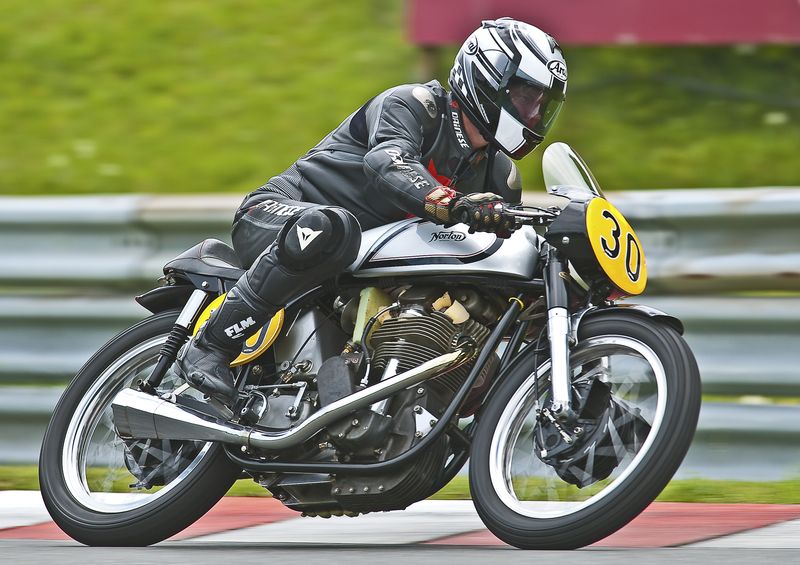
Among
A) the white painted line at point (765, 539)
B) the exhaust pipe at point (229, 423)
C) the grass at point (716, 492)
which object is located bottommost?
the grass at point (716, 492)

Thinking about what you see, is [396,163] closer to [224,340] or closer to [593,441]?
[224,340]

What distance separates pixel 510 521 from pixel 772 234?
1.98 m

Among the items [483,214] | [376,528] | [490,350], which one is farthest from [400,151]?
[376,528]

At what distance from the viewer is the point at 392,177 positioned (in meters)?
4.81

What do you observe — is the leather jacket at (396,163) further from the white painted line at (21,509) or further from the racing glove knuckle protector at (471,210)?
the white painted line at (21,509)

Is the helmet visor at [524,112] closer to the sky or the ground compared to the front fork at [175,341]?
closer to the sky

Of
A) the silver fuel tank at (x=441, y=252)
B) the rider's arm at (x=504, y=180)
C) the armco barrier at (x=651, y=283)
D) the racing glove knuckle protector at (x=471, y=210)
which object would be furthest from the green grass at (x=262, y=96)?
the racing glove knuckle protector at (x=471, y=210)

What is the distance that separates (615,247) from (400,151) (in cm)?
74

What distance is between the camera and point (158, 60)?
354 inches

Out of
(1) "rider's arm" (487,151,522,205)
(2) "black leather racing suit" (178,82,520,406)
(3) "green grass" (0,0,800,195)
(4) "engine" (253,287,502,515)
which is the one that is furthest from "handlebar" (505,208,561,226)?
(3) "green grass" (0,0,800,195)

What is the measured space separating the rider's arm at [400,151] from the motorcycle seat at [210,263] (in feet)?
2.00

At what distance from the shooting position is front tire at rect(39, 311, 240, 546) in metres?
5.09

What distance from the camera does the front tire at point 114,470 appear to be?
509cm

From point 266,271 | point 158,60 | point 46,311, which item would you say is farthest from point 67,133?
point 266,271
